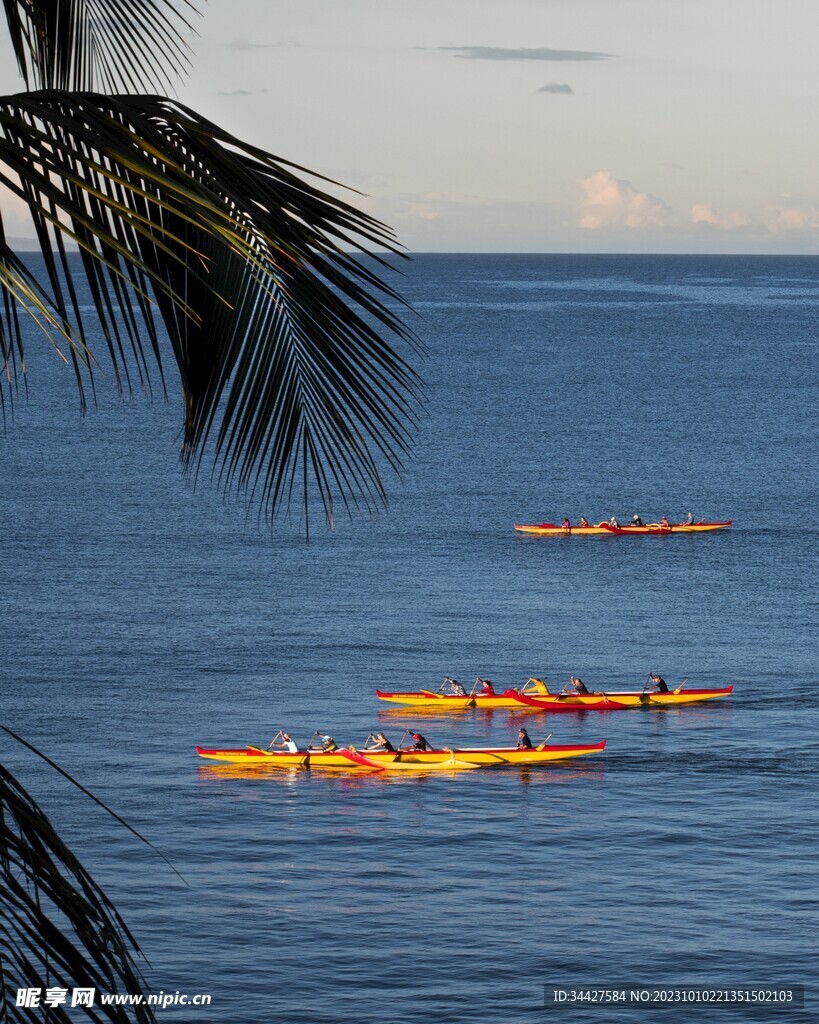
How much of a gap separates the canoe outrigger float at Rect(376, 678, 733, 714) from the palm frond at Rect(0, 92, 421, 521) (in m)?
57.0

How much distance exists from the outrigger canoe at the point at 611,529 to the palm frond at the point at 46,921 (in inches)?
3661

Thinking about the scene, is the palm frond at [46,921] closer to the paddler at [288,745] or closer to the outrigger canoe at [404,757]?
the outrigger canoe at [404,757]

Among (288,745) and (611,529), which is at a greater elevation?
(611,529)

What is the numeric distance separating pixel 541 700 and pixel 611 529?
37.8 metres

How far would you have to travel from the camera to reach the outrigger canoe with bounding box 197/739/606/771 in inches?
2089

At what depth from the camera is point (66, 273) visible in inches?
113

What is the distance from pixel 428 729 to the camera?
5919 centimetres

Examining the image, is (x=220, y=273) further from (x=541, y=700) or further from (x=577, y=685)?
(x=541, y=700)

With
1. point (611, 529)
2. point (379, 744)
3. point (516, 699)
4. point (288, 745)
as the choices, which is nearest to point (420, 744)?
point (379, 744)

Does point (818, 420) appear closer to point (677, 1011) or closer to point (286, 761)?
point (286, 761)

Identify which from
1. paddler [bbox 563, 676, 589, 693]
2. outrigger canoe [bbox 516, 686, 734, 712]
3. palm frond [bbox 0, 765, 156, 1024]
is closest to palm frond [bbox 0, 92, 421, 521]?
palm frond [bbox 0, 765, 156, 1024]

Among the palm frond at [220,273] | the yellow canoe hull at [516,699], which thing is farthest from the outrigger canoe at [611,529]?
the palm frond at [220,273]

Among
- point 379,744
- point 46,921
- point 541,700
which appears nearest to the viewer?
point 46,921

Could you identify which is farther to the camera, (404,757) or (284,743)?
(284,743)
